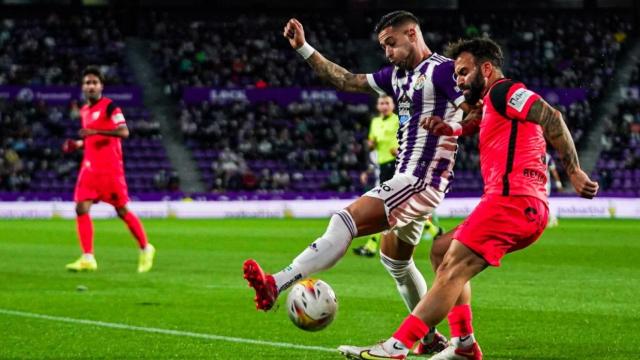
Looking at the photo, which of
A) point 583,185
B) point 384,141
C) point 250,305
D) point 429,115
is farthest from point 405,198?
point 384,141

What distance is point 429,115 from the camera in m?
7.64

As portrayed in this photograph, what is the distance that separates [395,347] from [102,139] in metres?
9.01

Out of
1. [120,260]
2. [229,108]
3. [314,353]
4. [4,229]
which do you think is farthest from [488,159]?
[229,108]

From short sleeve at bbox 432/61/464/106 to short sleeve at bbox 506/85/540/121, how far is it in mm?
1038

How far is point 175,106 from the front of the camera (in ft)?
133

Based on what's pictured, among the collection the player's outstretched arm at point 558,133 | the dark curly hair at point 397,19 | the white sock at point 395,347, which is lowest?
the white sock at point 395,347

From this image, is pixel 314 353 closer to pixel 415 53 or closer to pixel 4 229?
pixel 415 53

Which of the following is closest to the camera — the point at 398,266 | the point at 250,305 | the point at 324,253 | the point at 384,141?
the point at 324,253

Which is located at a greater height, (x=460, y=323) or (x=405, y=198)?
(x=405, y=198)

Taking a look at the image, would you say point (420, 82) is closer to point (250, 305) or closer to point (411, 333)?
point (411, 333)

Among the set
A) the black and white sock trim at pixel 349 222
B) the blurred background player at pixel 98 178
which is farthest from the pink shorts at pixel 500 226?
the blurred background player at pixel 98 178

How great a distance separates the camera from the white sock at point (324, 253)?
699 centimetres

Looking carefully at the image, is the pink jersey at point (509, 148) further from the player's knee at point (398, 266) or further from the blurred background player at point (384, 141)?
the blurred background player at point (384, 141)

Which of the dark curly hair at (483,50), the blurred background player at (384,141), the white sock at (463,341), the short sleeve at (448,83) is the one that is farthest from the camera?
the blurred background player at (384,141)
